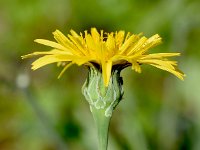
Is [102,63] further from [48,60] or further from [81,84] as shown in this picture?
[81,84]

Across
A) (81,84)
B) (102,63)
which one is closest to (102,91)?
(102,63)

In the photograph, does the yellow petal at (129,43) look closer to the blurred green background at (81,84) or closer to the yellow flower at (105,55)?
the yellow flower at (105,55)

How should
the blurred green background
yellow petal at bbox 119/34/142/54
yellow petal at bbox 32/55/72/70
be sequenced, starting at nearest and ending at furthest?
yellow petal at bbox 32/55/72/70, yellow petal at bbox 119/34/142/54, the blurred green background

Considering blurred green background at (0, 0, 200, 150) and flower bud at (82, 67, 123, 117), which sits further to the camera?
blurred green background at (0, 0, 200, 150)

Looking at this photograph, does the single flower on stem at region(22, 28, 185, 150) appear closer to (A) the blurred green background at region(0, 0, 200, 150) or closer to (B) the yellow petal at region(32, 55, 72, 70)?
(B) the yellow petal at region(32, 55, 72, 70)

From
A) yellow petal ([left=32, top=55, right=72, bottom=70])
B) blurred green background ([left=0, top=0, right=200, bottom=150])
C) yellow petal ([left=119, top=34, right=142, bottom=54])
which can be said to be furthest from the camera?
blurred green background ([left=0, top=0, right=200, bottom=150])

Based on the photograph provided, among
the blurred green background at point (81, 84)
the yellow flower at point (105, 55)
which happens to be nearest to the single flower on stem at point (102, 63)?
the yellow flower at point (105, 55)

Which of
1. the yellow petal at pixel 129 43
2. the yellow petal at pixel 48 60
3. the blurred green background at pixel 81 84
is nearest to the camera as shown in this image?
the yellow petal at pixel 48 60

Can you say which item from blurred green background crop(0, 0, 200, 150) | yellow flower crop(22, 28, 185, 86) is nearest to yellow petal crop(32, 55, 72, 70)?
yellow flower crop(22, 28, 185, 86)
